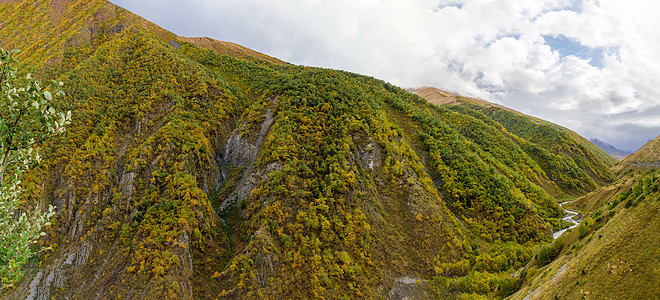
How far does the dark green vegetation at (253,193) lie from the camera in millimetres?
37344

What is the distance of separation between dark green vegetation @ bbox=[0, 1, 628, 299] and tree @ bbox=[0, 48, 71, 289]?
30.2m

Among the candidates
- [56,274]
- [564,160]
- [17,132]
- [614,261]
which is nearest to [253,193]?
[56,274]

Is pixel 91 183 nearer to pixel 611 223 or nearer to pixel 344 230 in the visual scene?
pixel 344 230

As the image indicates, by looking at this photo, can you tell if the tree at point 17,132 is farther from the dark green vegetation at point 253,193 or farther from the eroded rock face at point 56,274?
the eroded rock face at point 56,274

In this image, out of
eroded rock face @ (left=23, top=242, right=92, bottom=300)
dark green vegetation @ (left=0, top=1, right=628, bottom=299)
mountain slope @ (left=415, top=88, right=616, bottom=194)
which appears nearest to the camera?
eroded rock face @ (left=23, top=242, right=92, bottom=300)

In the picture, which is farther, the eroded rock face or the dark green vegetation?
the dark green vegetation

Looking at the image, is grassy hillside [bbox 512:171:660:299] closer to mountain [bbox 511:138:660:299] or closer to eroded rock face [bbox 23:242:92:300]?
mountain [bbox 511:138:660:299]

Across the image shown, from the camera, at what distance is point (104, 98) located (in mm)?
58344

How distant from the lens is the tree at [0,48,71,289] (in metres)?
7.70

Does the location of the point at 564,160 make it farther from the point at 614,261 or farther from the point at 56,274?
the point at 56,274

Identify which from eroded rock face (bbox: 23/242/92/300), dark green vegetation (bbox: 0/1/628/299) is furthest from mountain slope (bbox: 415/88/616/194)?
eroded rock face (bbox: 23/242/92/300)

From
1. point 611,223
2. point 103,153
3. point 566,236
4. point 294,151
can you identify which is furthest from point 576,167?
point 103,153

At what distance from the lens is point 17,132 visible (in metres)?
8.20

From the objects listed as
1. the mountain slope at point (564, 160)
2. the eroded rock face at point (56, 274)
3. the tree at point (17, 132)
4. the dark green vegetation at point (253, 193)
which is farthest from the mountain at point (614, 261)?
the mountain slope at point (564, 160)
